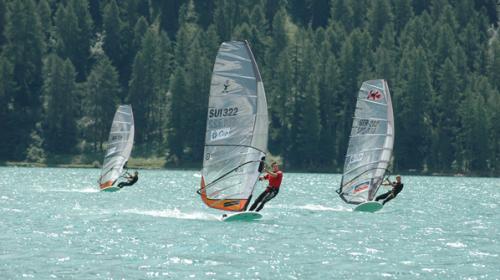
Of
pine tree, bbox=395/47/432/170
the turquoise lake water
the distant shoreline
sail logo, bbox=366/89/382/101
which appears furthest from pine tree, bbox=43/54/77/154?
sail logo, bbox=366/89/382/101

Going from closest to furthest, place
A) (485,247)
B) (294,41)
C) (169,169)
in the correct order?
(485,247) < (169,169) < (294,41)

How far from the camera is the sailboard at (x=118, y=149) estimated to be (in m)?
73.5

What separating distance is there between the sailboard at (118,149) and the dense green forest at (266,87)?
71.1 meters

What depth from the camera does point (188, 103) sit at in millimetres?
151500

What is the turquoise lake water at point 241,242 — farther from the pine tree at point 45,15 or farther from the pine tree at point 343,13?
the pine tree at point 343,13

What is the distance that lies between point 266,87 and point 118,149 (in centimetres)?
8351

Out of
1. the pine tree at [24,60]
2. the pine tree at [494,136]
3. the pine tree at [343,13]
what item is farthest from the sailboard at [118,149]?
the pine tree at [343,13]

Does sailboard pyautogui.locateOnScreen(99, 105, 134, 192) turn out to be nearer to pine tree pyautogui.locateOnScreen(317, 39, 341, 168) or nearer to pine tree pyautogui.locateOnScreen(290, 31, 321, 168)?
pine tree pyautogui.locateOnScreen(290, 31, 321, 168)

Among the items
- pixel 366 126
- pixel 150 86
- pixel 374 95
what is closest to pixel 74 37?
pixel 150 86

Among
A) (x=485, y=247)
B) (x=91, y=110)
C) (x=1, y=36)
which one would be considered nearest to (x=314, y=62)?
(x=91, y=110)

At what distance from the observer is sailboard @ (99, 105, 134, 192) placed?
7350 centimetres

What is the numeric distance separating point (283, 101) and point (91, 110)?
3002cm

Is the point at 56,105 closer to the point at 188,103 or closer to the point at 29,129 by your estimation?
the point at 29,129

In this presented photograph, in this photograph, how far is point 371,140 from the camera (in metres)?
55.4
